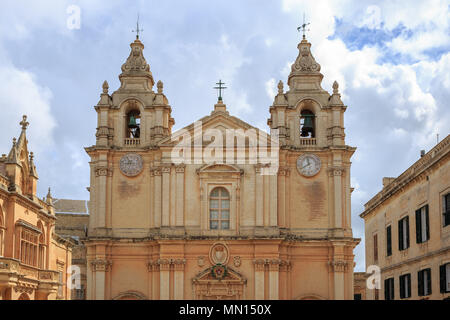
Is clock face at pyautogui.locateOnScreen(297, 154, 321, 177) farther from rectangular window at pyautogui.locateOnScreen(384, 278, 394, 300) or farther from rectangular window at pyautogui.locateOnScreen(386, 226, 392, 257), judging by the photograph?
rectangular window at pyautogui.locateOnScreen(384, 278, 394, 300)

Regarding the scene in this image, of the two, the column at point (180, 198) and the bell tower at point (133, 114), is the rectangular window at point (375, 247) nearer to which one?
the column at point (180, 198)

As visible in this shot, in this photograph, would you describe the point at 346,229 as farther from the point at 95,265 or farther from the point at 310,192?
the point at 95,265

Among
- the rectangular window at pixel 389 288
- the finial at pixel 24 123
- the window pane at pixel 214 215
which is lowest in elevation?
the rectangular window at pixel 389 288

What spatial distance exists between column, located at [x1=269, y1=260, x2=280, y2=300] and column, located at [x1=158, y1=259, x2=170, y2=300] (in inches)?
235

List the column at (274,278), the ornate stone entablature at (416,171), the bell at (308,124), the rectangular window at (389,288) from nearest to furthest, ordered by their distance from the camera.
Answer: the ornate stone entablature at (416,171) → the column at (274,278) → the rectangular window at (389,288) → the bell at (308,124)

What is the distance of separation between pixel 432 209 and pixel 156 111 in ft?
59.8

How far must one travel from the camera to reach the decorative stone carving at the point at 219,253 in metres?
40.9

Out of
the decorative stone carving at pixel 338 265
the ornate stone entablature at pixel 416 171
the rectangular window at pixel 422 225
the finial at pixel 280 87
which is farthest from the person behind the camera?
the finial at pixel 280 87

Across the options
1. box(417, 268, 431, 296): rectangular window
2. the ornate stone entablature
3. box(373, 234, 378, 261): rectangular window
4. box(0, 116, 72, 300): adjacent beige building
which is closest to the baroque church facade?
the ornate stone entablature

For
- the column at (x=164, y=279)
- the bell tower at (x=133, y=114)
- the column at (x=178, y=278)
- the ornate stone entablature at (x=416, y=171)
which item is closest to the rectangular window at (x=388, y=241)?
the ornate stone entablature at (x=416, y=171)

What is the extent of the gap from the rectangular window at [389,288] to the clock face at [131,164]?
16.7m

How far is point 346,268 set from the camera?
41.1m

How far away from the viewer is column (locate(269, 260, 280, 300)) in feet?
132
